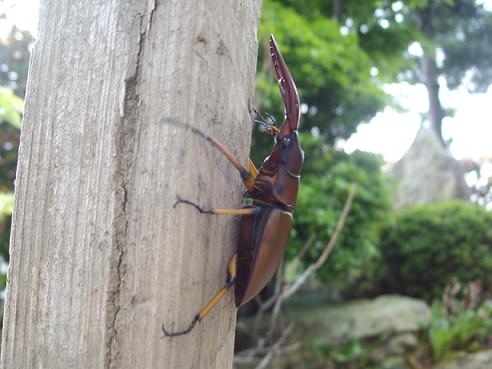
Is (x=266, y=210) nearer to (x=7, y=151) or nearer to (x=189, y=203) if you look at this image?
(x=189, y=203)

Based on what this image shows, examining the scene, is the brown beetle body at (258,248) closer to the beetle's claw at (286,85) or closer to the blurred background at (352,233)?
the beetle's claw at (286,85)

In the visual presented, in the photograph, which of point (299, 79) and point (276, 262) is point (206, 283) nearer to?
point (276, 262)

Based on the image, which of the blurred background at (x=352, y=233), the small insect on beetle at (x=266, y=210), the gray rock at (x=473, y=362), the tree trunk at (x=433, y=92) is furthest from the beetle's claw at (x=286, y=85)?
the tree trunk at (x=433, y=92)

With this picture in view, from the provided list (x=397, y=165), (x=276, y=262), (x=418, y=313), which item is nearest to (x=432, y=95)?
(x=397, y=165)

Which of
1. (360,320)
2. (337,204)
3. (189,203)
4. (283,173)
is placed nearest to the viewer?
(189,203)

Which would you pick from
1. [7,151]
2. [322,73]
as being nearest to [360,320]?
[322,73]

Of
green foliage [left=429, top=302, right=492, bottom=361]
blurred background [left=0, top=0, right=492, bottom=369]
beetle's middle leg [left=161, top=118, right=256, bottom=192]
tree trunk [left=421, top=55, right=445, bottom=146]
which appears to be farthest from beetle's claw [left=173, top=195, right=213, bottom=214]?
tree trunk [left=421, top=55, right=445, bottom=146]

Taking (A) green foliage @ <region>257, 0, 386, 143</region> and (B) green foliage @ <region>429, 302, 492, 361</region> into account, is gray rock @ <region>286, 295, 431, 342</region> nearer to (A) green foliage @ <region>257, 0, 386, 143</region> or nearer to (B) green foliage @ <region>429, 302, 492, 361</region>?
Answer: (B) green foliage @ <region>429, 302, 492, 361</region>
